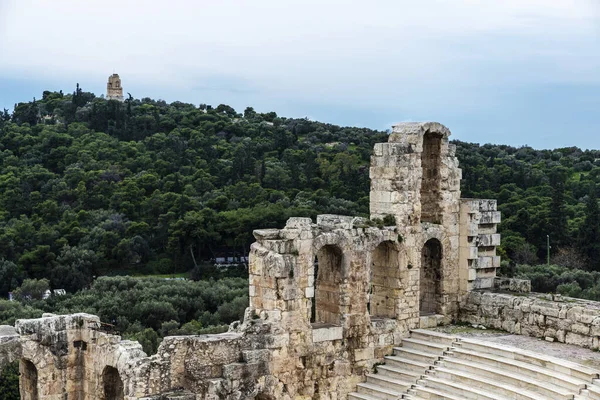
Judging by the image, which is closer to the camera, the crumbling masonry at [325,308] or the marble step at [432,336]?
the crumbling masonry at [325,308]

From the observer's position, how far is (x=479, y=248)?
2311cm

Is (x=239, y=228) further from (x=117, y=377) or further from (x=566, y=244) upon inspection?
(x=117, y=377)

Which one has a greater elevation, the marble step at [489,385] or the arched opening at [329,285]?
the arched opening at [329,285]

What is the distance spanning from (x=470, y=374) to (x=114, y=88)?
69.4m

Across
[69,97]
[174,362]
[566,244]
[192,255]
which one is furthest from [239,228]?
[69,97]

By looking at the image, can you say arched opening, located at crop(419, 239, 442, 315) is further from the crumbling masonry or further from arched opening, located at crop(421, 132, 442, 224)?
arched opening, located at crop(421, 132, 442, 224)

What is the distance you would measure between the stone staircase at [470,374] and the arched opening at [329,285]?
1769 mm

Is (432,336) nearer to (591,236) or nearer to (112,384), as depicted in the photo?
(112,384)

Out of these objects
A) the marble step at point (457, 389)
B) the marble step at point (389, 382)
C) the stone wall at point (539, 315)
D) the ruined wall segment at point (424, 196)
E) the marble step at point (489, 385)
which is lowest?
the marble step at point (389, 382)

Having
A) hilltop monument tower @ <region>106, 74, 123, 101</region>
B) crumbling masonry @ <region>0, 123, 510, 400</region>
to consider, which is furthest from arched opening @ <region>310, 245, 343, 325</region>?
hilltop monument tower @ <region>106, 74, 123, 101</region>

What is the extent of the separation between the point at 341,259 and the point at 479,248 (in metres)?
4.85

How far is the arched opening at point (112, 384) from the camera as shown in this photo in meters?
19.2

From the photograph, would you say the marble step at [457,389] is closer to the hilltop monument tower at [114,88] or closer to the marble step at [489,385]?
the marble step at [489,385]

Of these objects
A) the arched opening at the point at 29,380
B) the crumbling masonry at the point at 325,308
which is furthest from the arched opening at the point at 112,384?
the arched opening at the point at 29,380
